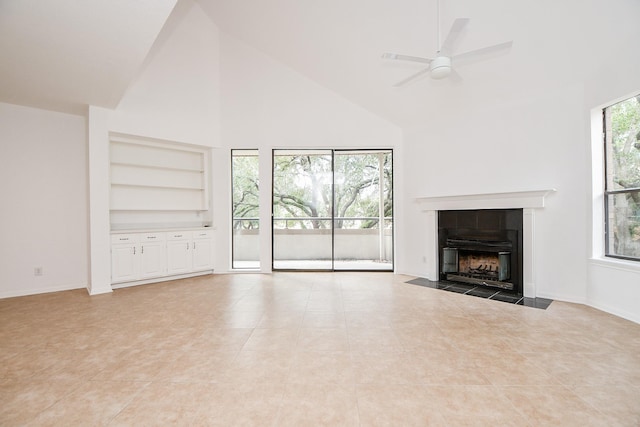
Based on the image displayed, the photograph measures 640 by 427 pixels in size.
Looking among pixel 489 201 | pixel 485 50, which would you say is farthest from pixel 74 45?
pixel 489 201

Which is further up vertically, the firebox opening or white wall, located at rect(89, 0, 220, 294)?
white wall, located at rect(89, 0, 220, 294)

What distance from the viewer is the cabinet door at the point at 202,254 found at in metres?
5.68

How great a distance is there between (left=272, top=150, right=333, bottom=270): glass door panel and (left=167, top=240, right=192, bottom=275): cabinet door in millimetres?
1546

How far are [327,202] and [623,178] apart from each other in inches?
162

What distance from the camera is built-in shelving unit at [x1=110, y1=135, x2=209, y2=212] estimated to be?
5168 millimetres

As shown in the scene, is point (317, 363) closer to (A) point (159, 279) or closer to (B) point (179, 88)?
(A) point (159, 279)

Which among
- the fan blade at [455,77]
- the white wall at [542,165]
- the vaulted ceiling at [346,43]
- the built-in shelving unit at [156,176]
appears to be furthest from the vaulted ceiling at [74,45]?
the white wall at [542,165]

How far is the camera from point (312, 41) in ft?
16.2

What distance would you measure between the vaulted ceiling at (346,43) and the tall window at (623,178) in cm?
65

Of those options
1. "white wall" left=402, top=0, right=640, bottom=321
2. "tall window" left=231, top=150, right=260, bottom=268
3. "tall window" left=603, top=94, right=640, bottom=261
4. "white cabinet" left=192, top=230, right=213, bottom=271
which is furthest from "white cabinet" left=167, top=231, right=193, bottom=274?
"tall window" left=603, top=94, right=640, bottom=261

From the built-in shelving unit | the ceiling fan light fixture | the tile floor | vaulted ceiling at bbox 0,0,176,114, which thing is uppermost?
vaulted ceiling at bbox 0,0,176,114

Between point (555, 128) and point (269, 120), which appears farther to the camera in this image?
point (269, 120)

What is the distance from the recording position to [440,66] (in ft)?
10.6

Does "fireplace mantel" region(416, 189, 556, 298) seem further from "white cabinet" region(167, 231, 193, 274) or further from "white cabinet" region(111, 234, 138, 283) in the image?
"white cabinet" region(111, 234, 138, 283)
